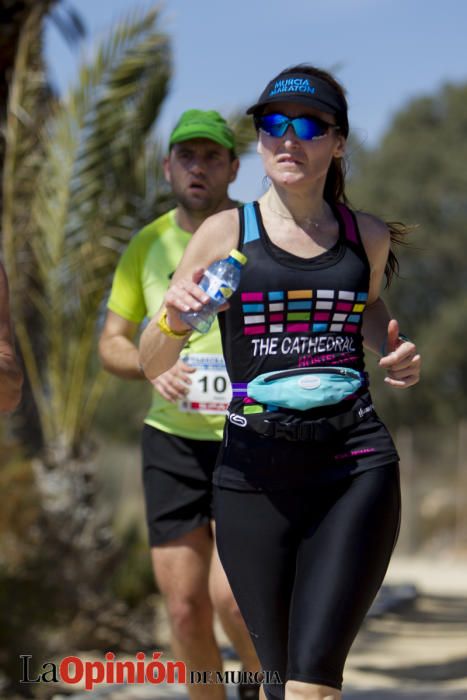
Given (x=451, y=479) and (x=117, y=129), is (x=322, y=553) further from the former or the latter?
(x=451, y=479)

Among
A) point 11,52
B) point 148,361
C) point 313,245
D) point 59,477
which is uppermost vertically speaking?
point 11,52

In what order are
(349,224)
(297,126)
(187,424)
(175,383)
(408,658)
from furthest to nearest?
(408,658) < (187,424) < (175,383) < (349,224) < (297,126)

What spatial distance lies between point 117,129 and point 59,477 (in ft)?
9.61

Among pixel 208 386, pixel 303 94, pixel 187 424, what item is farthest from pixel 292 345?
pixel 187 424

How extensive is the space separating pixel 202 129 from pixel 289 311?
1737 millimetres

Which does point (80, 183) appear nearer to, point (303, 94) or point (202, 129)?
point (202, 129)

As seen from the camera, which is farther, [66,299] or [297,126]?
[66,299]

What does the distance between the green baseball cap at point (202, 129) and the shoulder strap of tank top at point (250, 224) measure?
1.39 meters

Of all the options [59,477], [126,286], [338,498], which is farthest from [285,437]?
[59,477]

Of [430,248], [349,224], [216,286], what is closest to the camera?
[216,286]

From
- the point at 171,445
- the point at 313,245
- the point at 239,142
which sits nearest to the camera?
the point at 313,245

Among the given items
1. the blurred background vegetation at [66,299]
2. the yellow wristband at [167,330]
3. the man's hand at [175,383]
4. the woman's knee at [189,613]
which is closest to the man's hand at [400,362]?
the yellow wristband at [167,330]

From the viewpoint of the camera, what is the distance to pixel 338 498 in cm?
340

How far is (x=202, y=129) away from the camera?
4.94 metres
